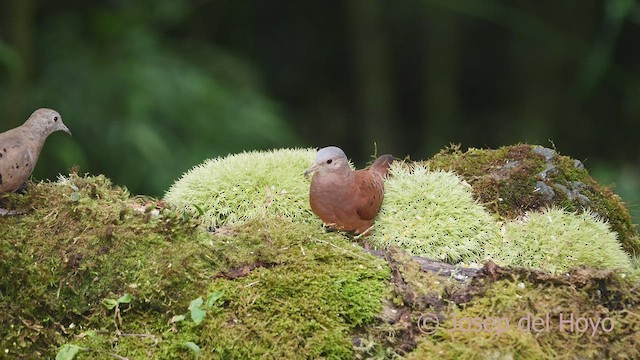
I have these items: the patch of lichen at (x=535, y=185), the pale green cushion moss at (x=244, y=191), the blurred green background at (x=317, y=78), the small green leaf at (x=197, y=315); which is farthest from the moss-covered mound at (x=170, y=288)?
the blurred green background at (x=317, y=78)

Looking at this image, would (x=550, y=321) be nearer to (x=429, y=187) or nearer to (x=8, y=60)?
(x=429, y=187)

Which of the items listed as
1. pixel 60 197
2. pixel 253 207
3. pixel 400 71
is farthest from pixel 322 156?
pixel 400 71

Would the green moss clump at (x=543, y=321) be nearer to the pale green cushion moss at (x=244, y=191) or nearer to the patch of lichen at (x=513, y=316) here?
the patch of lichen at (x=513, y=316)

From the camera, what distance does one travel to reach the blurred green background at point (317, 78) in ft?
20.0

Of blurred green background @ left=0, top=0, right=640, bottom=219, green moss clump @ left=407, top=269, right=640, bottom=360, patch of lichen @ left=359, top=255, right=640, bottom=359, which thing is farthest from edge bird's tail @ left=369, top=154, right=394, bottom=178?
blurred green background @ left=0, top=0, right=640, bottom=219

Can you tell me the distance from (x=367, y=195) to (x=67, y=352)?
134 cm

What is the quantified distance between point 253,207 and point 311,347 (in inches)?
A: 33.5

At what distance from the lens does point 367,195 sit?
3.24 metres

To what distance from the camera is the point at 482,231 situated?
325 centimetres

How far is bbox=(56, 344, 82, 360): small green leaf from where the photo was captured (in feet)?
8.59

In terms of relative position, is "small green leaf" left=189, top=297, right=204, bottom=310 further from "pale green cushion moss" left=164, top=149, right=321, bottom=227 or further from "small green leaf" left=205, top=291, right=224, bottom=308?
"pale green cushion moss" left=164, top=149, right=321, bottom=227

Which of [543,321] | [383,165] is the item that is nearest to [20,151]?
[383,165]

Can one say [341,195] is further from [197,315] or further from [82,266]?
[82,266]

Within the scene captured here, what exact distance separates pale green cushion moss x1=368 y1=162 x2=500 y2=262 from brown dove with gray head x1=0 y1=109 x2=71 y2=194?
1464mm
